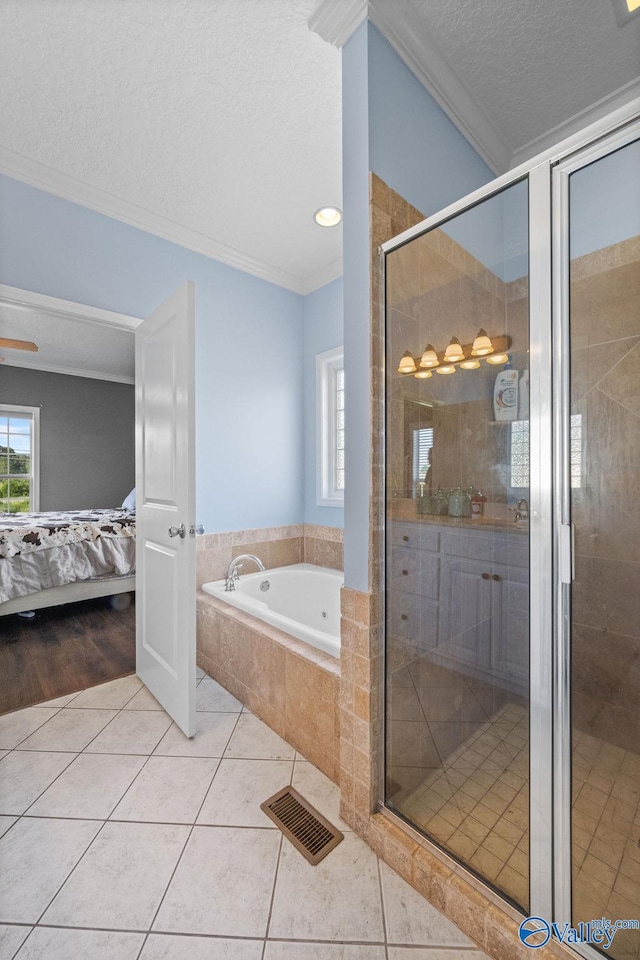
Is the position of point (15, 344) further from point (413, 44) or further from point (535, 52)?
point (535, 52)

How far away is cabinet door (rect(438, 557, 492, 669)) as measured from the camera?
1398mm

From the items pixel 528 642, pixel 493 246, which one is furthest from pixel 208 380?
pixel 528 642

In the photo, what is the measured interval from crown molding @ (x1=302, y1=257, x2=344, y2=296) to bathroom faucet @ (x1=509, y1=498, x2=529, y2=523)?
94.9 inches

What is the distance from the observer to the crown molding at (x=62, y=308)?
1967 millimetres

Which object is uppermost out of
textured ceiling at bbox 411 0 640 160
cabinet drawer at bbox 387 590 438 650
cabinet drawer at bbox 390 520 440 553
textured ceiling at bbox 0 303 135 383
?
textured ceiling at bbox 411 0 640 160

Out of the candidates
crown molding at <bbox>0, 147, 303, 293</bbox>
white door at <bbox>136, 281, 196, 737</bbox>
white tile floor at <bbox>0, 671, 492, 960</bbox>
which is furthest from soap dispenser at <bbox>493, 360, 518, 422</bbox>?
crown molding at <bbox>0, 147, 303, 293</bbox>

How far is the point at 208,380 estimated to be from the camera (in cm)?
272

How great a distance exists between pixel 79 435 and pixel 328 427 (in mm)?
4132

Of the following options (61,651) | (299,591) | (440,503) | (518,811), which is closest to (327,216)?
(440,503)

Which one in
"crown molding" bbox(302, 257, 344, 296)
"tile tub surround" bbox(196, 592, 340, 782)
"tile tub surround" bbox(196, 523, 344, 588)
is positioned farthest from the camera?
"crown molding" bbox(302, 257, 344, 296)

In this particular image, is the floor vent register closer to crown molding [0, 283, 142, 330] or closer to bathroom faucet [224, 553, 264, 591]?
bathroom faucet [224, 553, 264, 591]

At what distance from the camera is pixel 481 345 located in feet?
4.22

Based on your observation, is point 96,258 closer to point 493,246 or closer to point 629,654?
point 493,246

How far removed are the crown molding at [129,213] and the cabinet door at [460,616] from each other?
2457 millimetres
